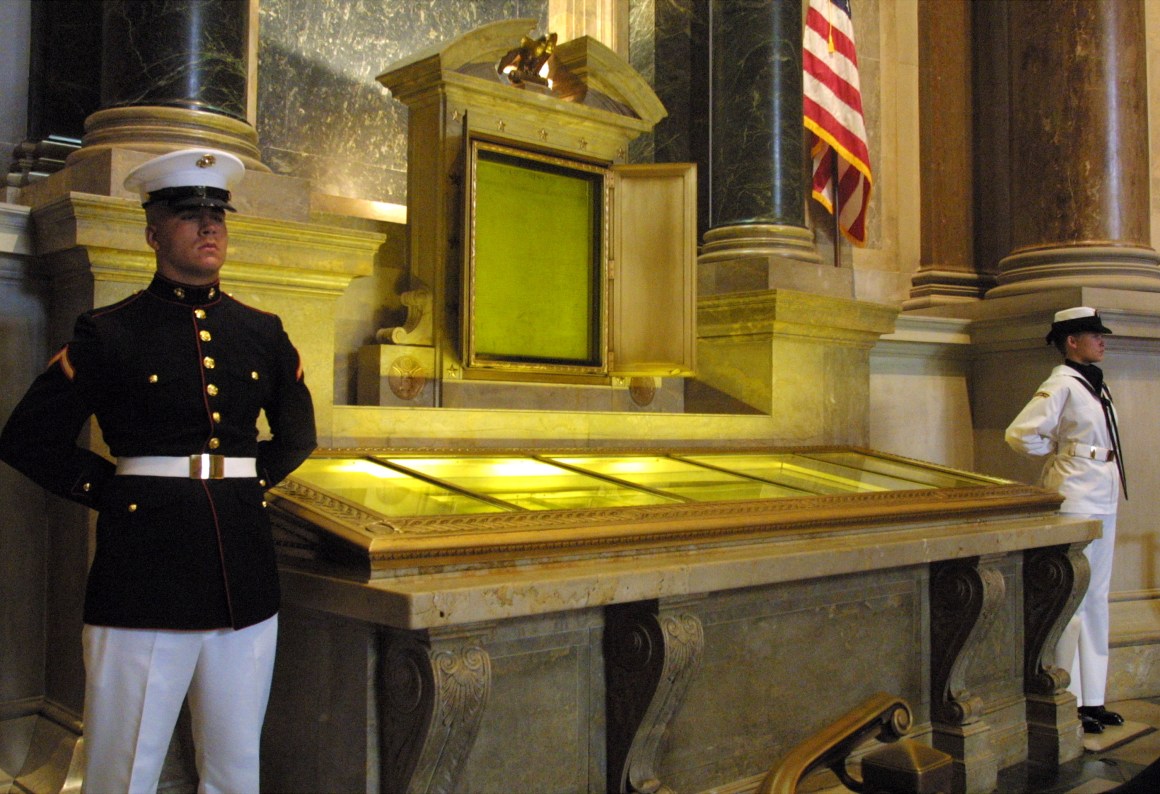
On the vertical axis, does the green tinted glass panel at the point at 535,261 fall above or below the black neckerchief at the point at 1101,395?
above

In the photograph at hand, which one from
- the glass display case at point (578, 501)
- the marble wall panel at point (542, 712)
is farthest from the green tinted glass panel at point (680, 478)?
the marble wall panel at point (542, 712)

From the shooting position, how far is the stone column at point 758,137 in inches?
264

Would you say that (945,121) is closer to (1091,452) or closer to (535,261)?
(1091,452)

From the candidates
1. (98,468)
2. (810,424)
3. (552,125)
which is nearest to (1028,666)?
(810,424)

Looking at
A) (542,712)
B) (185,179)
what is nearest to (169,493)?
(185,179)

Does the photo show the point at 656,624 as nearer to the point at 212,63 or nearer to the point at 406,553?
the point at 406,553

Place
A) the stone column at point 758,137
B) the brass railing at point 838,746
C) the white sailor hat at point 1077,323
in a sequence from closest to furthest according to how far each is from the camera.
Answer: the brass railing at point 838,746, the white sailor hat at point 1077,323, the stone column at point 758,137

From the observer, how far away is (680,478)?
4.29m

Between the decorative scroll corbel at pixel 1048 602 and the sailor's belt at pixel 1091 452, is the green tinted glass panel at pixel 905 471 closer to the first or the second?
the decorative scroll corbel at pixel 1048 602

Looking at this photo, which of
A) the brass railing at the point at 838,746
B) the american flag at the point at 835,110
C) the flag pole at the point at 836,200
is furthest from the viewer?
the flag pole at the point at 836,200

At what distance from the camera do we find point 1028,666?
4.97m

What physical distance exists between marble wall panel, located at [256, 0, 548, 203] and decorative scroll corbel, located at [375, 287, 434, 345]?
1.28 metres

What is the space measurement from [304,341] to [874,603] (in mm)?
2239

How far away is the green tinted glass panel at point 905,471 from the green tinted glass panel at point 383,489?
215 cm
